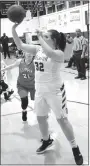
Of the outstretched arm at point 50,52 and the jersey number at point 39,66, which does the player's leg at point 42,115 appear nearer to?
the jersey number at point 39,66

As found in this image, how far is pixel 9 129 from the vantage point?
14.1 ft

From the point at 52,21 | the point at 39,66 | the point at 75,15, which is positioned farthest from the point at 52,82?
the point at 52,21

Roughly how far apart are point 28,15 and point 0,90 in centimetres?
267

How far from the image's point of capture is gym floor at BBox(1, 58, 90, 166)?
318 cm

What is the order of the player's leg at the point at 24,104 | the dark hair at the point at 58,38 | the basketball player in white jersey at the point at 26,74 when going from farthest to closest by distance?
the player's leg at the point at 24,104, the basketball player in white jersey at the point at 26,74, the dark hair at the point at 58,38

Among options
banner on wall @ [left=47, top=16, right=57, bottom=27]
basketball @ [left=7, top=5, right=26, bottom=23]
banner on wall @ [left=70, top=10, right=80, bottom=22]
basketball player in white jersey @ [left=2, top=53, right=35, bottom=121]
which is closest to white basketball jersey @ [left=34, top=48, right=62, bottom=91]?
basketball @ [left=7, top=5, right=26, bottom=23]

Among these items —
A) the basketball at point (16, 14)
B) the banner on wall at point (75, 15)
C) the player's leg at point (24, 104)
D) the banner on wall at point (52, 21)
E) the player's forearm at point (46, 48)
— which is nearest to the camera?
the player's forearm at point (46, 48)

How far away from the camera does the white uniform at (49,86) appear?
9.37ft

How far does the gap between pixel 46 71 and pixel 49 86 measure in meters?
0.17

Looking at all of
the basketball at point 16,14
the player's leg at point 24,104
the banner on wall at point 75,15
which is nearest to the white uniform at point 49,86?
the basketball at point 16,14

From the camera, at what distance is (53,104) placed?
9.46 ft

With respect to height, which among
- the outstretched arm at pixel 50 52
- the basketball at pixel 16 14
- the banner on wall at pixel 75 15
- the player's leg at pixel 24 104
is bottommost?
the player's leg at pixel 24 104

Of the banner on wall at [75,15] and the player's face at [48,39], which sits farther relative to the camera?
the banner on wall at [75,15]

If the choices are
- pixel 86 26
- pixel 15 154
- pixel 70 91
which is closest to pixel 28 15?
pixel 15 154
